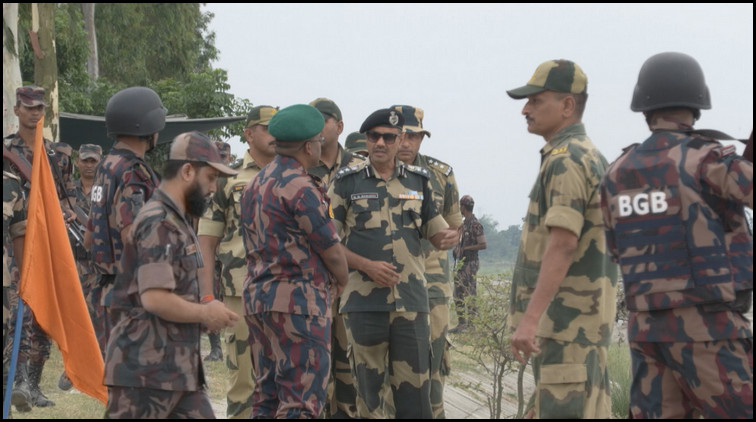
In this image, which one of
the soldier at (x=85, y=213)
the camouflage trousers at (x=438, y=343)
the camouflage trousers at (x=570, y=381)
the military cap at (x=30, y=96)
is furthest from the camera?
the soldier at (x=85, y=213)

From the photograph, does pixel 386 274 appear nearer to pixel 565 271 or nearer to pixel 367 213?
pixel 367 213

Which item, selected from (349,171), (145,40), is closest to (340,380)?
(349,171)

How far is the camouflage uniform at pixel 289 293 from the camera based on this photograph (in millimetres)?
4641

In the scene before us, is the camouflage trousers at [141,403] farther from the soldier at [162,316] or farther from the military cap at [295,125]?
the military cap at [295,125]

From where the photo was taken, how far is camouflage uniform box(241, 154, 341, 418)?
15.2 feet

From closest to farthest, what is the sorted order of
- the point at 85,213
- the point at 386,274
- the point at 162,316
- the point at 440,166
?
the point at 162,316 < the point at 386,274 < the point at 440,166 < the point at 85,213

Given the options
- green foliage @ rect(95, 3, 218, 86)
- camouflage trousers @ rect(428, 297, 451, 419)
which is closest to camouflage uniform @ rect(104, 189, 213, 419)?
camouflage trousers @ rect(428, 297, 451, 419)

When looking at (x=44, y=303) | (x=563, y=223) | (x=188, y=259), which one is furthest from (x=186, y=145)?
(x=44, y=303)

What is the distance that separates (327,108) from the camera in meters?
6.68

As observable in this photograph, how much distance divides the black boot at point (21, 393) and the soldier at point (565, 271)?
14.7 feet

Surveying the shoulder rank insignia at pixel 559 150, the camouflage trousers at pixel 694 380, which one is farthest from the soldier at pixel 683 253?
the shoulder rank insignia at pixel 559 150

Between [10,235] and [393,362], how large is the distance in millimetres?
3208

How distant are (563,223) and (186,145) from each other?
182 cm

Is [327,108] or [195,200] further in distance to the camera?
[327,108]
